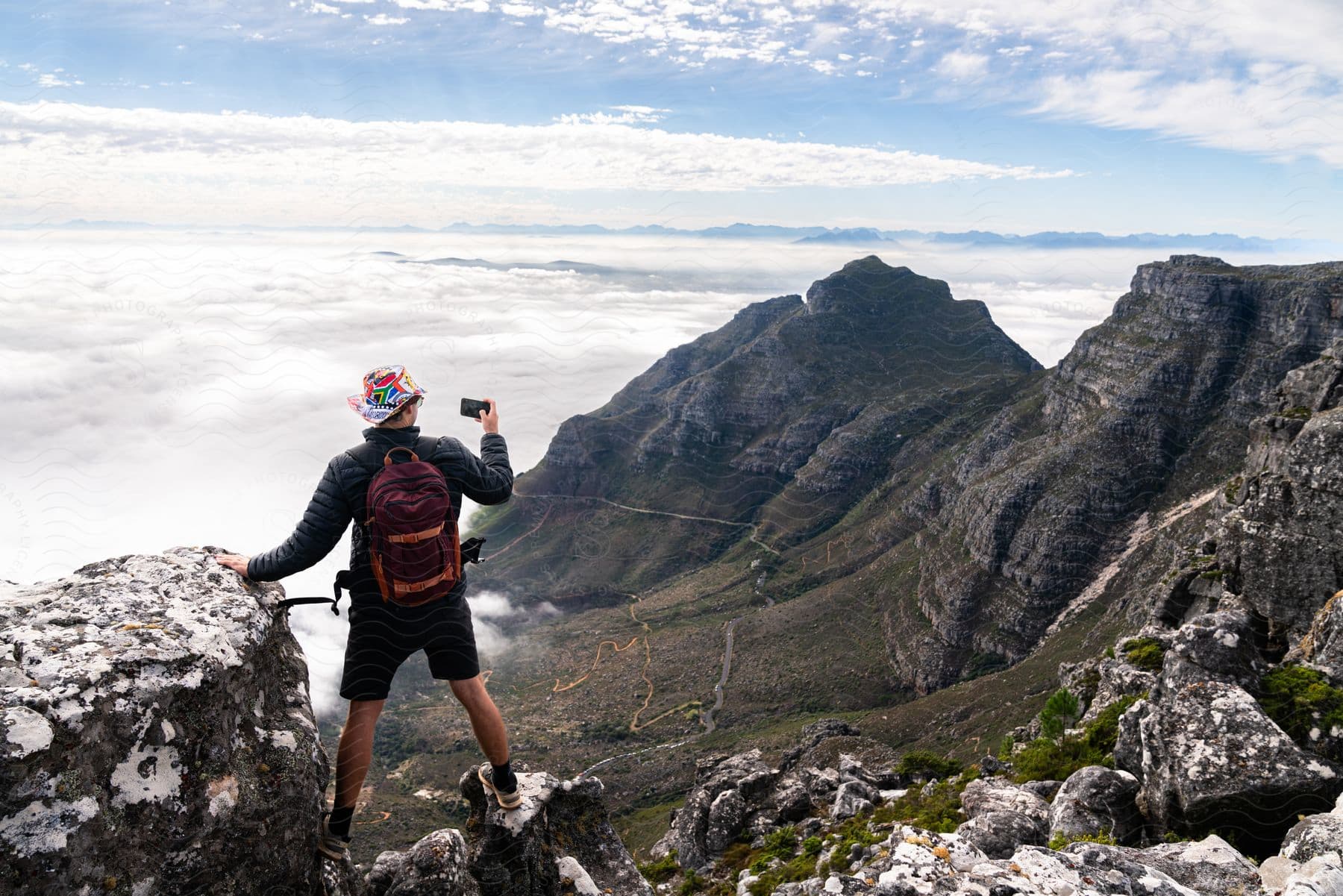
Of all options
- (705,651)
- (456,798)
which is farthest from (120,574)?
(705,651)

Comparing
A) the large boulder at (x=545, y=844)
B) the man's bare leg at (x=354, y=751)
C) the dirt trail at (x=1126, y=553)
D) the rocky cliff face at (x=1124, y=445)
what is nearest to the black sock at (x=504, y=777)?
the large boulder at (x=545, y=844)

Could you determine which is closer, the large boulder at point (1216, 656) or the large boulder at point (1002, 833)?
the large boulder at point (1002, 833)

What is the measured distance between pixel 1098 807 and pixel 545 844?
862cm

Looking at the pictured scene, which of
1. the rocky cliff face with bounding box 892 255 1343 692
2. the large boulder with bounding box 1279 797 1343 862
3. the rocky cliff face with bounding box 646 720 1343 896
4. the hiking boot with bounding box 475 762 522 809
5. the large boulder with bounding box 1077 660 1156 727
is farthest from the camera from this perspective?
the rocky cliff face with bounding box 892 255 1343 692

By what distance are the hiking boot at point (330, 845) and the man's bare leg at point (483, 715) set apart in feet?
5.67

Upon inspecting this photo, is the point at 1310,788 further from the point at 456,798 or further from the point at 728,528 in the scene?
the point at 728,528

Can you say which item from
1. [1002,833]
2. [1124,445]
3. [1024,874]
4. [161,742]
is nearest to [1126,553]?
[1124,445]

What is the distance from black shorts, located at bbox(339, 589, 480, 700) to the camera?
27.6 feet

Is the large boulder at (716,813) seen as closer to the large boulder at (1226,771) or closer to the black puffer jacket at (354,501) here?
the large boulder at (1226,771)

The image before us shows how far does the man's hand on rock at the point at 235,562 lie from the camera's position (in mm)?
8125

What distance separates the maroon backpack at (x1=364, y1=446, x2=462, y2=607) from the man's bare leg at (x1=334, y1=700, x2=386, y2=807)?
1317 mm

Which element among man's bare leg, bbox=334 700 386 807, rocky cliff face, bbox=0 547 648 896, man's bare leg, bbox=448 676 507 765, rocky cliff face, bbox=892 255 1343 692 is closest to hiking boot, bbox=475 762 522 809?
man's bare leg, bbox=448 676 507 765

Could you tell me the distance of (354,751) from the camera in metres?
8.22

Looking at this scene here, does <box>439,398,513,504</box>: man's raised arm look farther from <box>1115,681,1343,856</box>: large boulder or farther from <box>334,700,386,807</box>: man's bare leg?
<box>1115,681,1343,856</box>: large boulder
